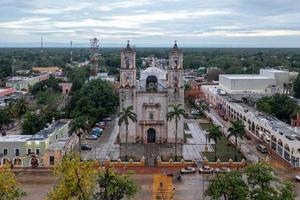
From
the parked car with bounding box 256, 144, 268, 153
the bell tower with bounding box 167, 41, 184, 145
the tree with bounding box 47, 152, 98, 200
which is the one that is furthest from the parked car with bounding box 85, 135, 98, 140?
the tree with bounding box 47, 152, 98, 200

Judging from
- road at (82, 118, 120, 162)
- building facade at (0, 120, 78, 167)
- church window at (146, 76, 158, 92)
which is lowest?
road at (82, 118, 120, 162)

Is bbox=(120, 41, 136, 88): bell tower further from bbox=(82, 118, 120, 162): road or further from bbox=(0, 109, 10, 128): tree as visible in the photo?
bbox=(0, 109, 10, 128): tree

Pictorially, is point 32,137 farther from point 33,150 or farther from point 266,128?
point 266,128

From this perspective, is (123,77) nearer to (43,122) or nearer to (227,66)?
(43,122)

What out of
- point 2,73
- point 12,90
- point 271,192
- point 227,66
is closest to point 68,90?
point 12,90

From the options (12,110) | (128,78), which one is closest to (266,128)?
(128,78)

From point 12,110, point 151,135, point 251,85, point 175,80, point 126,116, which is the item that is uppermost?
point 175,80
